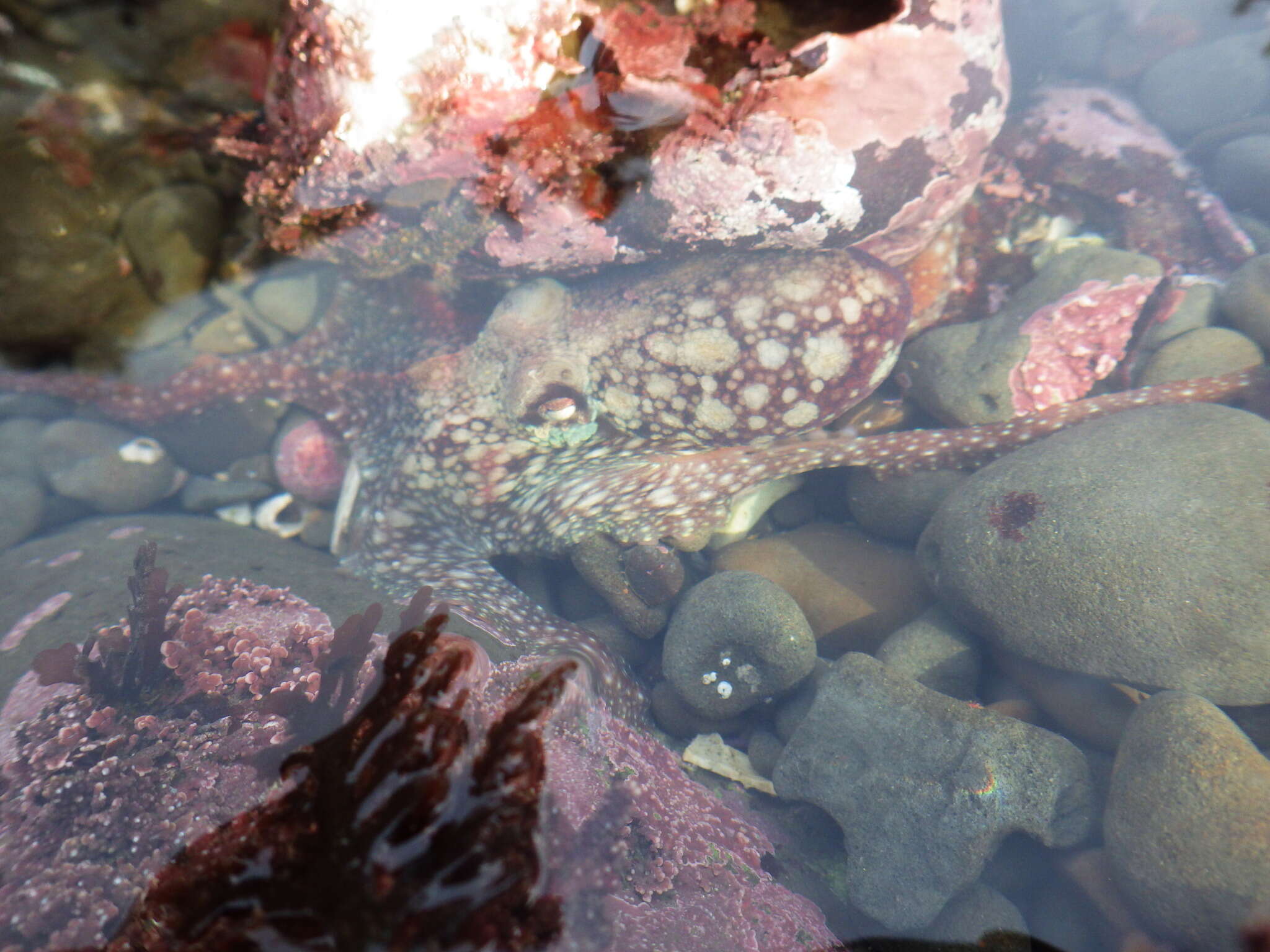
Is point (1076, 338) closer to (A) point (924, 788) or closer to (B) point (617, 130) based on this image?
(A) point (924, 788)

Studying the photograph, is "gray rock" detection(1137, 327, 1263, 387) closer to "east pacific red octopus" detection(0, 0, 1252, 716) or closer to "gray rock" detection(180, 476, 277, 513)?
"east pacific red octopus" detection(0, 0, 1252, 716)

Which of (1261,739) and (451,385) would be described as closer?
(1261,739)

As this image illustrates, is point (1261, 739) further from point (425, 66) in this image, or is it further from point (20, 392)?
point (20, 392)

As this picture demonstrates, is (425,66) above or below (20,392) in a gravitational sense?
above

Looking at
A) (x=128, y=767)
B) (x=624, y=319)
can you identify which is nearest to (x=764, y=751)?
(x=624, y=319)

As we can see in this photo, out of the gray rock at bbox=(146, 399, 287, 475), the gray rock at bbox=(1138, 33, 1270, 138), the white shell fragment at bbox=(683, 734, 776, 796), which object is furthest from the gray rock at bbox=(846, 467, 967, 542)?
the gray rock at bbox=(1138, 33, 1270, 138)

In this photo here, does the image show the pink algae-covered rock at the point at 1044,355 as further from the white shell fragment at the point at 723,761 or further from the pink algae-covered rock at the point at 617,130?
the white shell fragment at the point at 723,761

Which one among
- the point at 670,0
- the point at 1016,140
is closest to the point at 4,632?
the point at 670,0

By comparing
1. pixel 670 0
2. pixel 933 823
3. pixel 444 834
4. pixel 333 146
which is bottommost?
pixel 933 823
